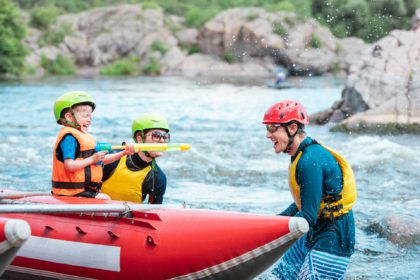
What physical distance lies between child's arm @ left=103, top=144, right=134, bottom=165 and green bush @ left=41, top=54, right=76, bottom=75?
39.4 meters

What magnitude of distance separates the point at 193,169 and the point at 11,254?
8.91m

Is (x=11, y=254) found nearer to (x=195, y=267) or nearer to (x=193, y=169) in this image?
(x=195, y=267)

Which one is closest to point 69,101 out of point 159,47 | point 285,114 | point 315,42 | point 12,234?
point 12,234

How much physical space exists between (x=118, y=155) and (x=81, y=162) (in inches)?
10.7

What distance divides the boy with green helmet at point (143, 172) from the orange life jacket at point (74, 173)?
0.21 metres

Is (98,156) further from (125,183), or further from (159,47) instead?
(159,47)

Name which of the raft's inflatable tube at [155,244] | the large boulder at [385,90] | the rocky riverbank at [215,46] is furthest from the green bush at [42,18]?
the raft's inflatable tube at [155,244]

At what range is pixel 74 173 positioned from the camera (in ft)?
20.5

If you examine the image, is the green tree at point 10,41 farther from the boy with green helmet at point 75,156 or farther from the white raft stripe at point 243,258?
the white raft stripe at point 243,258

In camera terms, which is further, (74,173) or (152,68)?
(152,68)

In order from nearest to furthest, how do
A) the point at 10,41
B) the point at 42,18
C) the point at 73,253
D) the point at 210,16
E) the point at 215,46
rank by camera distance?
the point at 73,253 → the point at 10,41 → the point at 215,46 → the point at 42,18 → the point at 210,16

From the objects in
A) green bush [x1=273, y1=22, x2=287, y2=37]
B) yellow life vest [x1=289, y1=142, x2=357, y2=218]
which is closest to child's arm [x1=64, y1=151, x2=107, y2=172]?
yellow life vest [x1=289, y1=142, x2=357, y2=218]

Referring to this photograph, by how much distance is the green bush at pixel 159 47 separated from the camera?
49656mm

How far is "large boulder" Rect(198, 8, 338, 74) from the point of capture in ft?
158
